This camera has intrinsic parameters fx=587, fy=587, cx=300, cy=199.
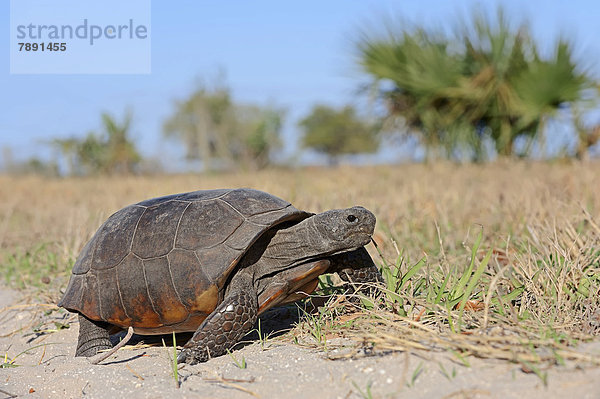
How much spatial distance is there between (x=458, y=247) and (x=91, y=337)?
8.11 feet

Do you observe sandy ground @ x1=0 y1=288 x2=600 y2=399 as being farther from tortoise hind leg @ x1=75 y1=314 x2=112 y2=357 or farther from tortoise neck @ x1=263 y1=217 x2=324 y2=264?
tortoise neck @ x1=263 y1=217 x2=324 y2=264

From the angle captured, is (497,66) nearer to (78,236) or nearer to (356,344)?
(78,236)

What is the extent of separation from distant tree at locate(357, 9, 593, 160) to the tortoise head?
9543mm

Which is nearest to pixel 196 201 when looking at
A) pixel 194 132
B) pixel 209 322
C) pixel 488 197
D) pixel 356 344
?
pixel 209 322

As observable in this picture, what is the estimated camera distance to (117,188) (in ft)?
26.8

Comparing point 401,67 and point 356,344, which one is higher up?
point 401,67

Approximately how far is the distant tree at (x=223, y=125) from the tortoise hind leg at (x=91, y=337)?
18967mm

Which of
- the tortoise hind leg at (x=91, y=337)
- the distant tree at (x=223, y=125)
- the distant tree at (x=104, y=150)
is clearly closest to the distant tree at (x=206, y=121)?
the distant tree at (x=223, y=125)

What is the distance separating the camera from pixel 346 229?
250 centimetres

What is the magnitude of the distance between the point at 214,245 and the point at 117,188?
6.12 metres

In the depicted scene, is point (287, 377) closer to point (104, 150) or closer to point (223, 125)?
point (104, 150)

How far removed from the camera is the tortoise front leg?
2328mm

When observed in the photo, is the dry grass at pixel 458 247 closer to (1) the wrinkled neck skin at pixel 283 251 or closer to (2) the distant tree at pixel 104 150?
(1) the wrinkled neck skin at pixel 283 251

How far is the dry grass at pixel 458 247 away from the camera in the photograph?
6.59 ft
